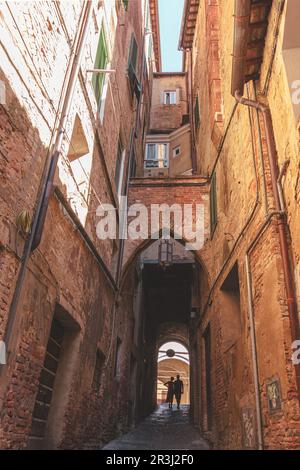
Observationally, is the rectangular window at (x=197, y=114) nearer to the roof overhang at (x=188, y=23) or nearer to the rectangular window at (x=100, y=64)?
the roof overhang at (x=188, y=23)

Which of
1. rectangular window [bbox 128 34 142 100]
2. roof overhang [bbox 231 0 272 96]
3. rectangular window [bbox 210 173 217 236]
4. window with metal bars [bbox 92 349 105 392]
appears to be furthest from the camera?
rectangular window [bbox 128 34 142 100]

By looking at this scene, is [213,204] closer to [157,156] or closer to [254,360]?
[254,360]

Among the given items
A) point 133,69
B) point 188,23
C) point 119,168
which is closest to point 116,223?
point 119,168

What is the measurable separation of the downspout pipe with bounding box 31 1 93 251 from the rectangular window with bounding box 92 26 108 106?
125 centimetres

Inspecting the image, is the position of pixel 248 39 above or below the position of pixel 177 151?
below

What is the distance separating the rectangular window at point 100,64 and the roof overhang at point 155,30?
12.8 m

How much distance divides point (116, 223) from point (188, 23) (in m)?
11.5

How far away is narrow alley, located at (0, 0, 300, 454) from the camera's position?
4.68 m

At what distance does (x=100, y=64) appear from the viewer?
874 cm

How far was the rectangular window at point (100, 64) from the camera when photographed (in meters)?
8.34

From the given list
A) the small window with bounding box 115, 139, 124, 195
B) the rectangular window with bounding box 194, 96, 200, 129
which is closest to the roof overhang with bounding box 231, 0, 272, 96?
the small window with bounding box 115, 139, 124, 195

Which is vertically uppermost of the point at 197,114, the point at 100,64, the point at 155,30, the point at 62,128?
the point at 155,30

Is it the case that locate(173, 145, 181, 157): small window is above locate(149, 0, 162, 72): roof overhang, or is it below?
below

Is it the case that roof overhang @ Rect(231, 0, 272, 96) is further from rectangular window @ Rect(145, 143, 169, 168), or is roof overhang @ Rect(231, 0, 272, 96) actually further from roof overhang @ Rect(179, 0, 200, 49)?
rectangular window @ Rect(145, 143, 169, 168)
